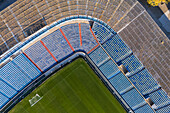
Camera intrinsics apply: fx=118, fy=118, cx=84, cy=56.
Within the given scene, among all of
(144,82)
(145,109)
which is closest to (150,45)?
(144,82)

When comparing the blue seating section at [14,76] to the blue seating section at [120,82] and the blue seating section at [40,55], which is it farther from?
the blue seating section at [120,82]

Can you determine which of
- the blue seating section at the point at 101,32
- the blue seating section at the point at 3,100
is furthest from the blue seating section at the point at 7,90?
the blue seating section at the point at 101,32

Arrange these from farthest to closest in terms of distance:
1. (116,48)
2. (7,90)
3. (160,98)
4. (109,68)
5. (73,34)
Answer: (109,68) < (7,90) < (73,34) < (116,48) < (160,98)

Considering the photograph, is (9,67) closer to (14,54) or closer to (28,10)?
(14,54)

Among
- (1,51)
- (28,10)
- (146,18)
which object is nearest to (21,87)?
(1,51)

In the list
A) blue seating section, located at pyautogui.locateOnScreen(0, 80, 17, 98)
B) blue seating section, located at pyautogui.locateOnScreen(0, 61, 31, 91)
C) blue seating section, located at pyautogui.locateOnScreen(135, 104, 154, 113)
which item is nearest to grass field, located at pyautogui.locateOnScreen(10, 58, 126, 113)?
blue seating section, located at pyautogui.locateOnScreen(0, 80, 17, 98)

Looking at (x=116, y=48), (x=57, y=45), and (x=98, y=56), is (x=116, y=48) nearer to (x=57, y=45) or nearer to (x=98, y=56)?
(x=98, y=56)
